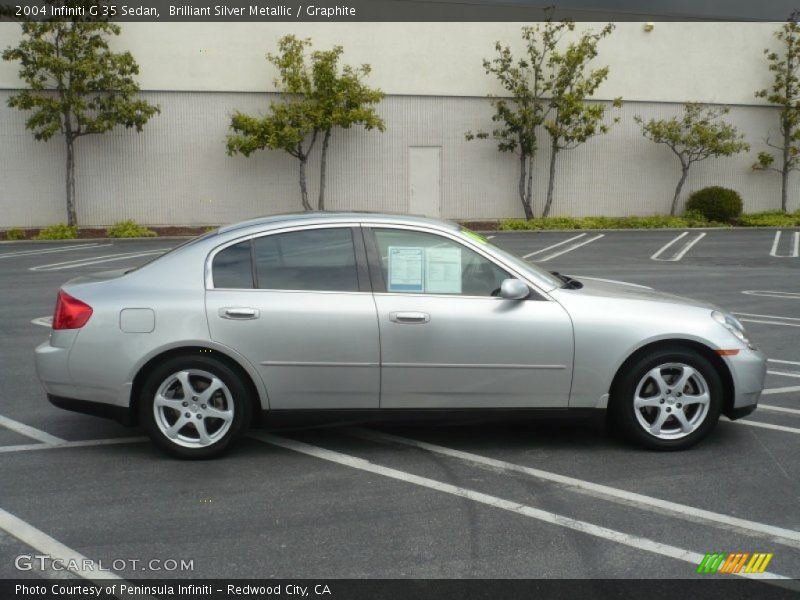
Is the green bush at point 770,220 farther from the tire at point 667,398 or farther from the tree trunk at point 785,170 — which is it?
the tire at point 667,398

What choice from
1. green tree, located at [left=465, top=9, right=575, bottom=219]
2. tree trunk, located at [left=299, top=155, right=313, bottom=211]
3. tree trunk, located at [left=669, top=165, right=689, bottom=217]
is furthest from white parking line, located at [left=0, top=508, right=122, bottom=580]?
tree trunk, located at [left=669, top=165, right=689, bottom=217]

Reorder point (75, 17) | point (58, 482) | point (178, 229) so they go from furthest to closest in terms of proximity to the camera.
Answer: point (178, 229) → point (75, 17) → point (58, 482)

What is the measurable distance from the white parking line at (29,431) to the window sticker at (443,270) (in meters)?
2.80

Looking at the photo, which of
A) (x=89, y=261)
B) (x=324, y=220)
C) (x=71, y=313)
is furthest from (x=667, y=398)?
(x=89, y=261)

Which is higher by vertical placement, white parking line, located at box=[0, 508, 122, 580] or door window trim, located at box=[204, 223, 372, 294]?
door window trim, located at box=[204, 223, 372, 294]

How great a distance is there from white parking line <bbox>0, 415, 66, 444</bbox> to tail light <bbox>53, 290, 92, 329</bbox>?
922 mm

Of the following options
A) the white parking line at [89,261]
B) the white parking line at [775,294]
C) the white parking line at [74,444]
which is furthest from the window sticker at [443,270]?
the white parking line at [89,261]

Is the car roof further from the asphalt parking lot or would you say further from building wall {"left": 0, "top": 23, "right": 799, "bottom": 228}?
building wall {"left": 0, "top": 23, "right": 799, "bottom": 228}

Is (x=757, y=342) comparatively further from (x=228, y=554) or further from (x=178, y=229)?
(x=178, y=229)

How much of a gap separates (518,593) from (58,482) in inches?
114

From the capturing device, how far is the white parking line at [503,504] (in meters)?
3.96

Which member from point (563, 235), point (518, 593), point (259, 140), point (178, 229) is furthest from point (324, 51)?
point (518, 593)

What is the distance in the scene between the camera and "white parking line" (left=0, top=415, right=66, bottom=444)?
5656 mm

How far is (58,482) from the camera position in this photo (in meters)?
4.87
